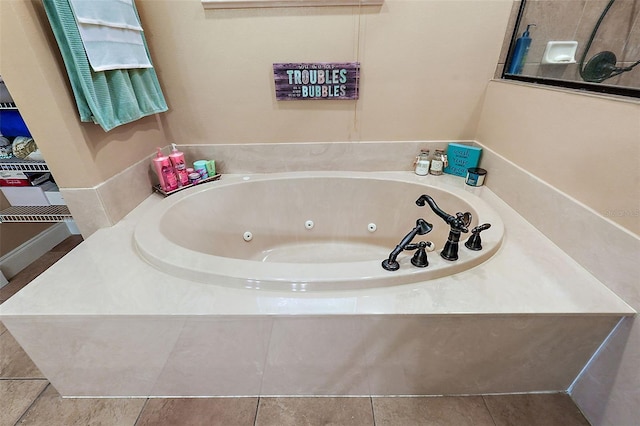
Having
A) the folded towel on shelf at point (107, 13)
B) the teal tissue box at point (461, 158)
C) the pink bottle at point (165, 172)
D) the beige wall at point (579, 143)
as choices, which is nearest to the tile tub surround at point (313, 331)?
the beige wall at point (579, 143)

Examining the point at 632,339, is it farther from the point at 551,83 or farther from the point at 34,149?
the point at 34,149

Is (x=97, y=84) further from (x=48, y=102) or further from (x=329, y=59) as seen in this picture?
(x=329, y=59)

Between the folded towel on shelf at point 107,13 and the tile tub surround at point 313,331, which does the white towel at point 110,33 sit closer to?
the folded towel on shelf at point 107,13

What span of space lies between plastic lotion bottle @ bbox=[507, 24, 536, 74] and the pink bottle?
1761 millimetres

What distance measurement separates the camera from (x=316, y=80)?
1385 millimetres

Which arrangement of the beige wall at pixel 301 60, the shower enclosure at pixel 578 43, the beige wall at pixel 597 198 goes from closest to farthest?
the beige wall at pixel 597 198, the shower enclosure at pixel 578 43, the beige wall at pixel 301 60

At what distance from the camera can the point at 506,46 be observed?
1.34 meters

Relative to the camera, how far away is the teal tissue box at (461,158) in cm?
148

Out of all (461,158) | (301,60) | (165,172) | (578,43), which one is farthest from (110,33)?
(578,43)

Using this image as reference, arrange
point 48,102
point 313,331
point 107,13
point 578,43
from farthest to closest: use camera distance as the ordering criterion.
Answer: point 578,43 < point 107,13 < point 48,102 < point 313,331

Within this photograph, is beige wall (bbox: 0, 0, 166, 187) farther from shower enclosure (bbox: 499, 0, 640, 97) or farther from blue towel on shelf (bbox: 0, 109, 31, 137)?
shower enclosure (bbox: 499, 0, 640, 97)

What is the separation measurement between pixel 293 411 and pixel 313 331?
390 millimetres

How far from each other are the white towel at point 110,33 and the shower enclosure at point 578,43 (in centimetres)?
170

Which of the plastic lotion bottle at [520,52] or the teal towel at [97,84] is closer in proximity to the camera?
the teal towel at [97,84]
